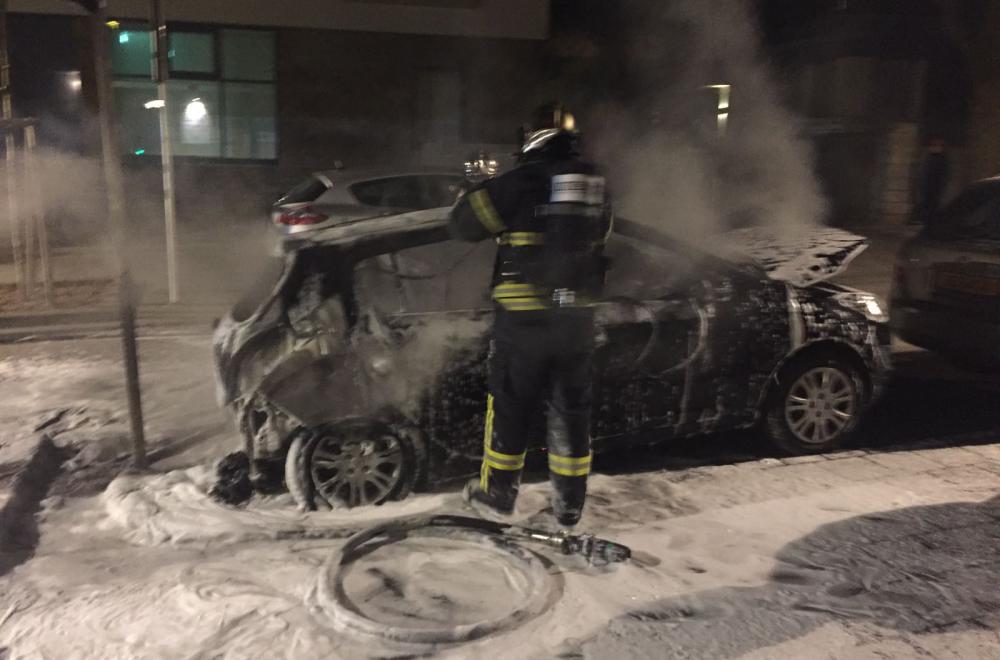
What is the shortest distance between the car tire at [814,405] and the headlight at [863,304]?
32 centimetres

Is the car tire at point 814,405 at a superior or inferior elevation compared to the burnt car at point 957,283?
inferior

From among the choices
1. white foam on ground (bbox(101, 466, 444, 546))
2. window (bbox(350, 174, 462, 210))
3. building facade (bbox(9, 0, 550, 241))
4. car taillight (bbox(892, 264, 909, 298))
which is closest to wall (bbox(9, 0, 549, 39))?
building facade (bbox(9, 0, 550, 241))

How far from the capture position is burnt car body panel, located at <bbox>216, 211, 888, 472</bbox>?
3.80 m

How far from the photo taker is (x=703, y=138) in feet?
29.7

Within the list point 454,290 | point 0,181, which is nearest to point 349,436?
point 454,290

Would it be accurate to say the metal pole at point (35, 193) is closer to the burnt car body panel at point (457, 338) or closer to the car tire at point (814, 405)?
the burnt car body panel at point (457, 338)

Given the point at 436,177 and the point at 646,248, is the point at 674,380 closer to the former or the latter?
the point at 646,248

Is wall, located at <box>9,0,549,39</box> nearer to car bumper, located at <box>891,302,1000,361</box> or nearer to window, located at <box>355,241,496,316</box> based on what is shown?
car bumper, located at <box>891,302,1000,361</box>

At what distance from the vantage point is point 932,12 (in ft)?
49.6

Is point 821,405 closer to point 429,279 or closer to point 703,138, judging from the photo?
point 429,279

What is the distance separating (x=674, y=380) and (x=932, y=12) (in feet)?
46.3

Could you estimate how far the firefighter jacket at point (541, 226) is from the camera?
135 inches

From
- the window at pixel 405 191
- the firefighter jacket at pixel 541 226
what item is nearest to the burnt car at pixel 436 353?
the firefighter jacket at pixel 541 226

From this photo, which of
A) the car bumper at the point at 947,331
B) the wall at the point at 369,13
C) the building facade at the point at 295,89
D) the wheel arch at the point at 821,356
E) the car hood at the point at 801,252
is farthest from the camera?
the building facade at the point at 295,89
